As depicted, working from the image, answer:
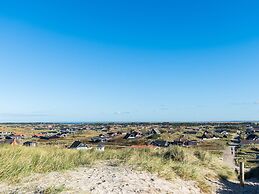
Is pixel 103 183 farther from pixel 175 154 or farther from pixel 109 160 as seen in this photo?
pixel 175 154

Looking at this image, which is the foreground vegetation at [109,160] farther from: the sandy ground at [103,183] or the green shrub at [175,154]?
the sandy ground at [103,183]

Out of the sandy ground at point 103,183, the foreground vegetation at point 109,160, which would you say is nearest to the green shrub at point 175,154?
the foreground vegetation at point 109,160

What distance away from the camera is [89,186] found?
8641 mm

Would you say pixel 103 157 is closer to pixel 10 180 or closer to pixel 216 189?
pixel 216 189

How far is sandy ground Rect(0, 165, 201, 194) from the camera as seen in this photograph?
800cm

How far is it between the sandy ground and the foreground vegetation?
1.67 ft

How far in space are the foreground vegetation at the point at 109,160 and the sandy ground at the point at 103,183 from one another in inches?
20.1

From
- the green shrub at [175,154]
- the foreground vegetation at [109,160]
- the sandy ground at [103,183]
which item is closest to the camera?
the sandy ground at [103,183]

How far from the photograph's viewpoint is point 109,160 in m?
13.8

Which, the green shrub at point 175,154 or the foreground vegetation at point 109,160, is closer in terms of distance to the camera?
the foreground vegetation at point 109,160

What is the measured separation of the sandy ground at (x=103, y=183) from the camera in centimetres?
800

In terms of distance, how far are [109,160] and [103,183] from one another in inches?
183

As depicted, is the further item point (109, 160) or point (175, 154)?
point (175, 154)

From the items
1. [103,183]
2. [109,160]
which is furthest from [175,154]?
[103,183]
